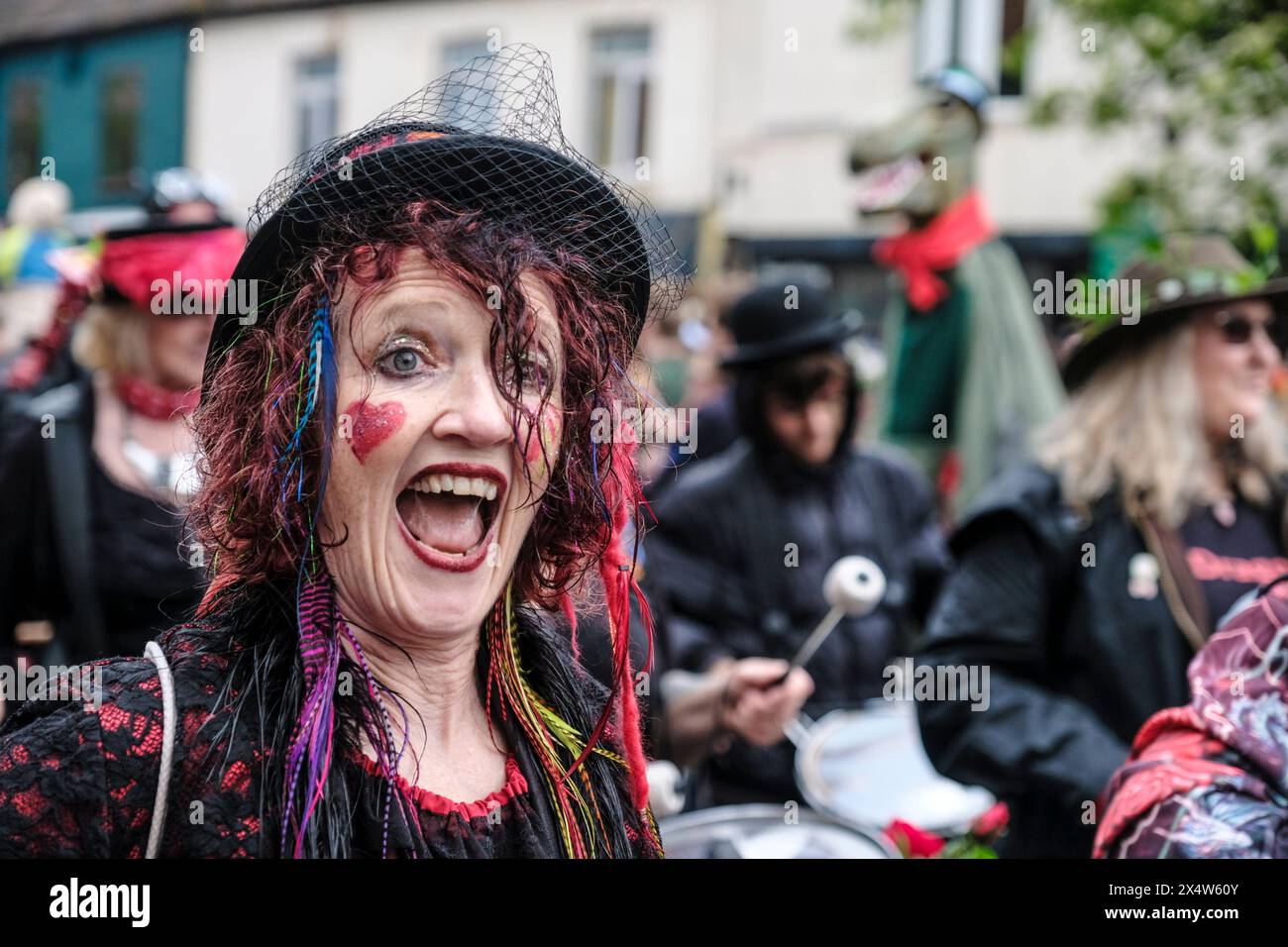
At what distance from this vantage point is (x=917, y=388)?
604 cm

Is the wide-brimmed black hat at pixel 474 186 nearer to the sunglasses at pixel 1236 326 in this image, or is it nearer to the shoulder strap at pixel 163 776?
the shoulder strap at pixel 163 776

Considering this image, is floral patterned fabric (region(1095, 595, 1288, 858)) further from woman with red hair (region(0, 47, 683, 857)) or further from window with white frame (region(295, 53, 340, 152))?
window with white frame (region(295, 53, 340, 152))

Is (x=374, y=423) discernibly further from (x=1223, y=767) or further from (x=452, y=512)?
(x=1223, y=767)

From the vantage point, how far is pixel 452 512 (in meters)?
1.78

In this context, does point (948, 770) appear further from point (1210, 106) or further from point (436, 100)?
point (1210, 106)

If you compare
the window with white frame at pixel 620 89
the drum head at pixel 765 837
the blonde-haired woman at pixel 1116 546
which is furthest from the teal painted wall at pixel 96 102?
the drum head at pixel 765 837

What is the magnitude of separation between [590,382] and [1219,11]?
6606 mm

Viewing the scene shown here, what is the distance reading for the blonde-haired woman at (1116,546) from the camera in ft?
11.0

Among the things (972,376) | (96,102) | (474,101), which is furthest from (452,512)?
(96,102)

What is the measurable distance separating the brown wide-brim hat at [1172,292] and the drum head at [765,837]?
152 cm

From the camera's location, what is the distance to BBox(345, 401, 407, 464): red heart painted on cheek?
169 cm

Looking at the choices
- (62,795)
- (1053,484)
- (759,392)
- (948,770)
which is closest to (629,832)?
(62,795)

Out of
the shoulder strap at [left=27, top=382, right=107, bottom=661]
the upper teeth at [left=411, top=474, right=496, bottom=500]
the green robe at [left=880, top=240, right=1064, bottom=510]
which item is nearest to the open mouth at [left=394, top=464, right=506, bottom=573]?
the upper teeth at [left=411, top=474, right=496, bottom=500]

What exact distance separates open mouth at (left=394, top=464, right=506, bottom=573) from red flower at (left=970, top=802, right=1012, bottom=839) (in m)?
2.16
